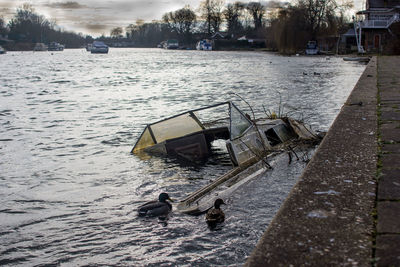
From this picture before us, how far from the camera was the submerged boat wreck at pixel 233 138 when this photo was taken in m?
10.3

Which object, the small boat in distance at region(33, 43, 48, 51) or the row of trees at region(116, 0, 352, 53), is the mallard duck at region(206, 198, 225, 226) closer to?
the row of trees at region(116, 0, 352, 53)

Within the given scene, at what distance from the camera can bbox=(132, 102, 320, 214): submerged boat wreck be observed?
404 inches

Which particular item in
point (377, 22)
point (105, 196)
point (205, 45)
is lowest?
point (105, 196)

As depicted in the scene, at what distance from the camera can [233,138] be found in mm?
10430

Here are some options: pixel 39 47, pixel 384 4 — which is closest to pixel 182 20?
pixel 39 47

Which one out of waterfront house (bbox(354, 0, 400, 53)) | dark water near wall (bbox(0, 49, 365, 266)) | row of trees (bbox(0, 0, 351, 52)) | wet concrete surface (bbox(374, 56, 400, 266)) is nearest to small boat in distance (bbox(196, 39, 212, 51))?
row of trees (bbox(0, 0, 351, 52))

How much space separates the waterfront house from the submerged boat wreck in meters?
54.4

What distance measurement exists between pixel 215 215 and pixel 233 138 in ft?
12.2

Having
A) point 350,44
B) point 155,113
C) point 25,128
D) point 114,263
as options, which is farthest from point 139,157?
point 350,44

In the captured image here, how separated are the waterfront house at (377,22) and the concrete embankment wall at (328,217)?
6222cm

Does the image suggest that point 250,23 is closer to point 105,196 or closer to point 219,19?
point 219,19

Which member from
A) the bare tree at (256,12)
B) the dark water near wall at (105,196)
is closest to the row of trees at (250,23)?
the bare tree at (256,12)

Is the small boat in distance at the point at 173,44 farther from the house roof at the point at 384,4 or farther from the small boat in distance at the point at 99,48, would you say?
the house roof at the point at 384,4

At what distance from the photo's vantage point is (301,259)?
246cm
